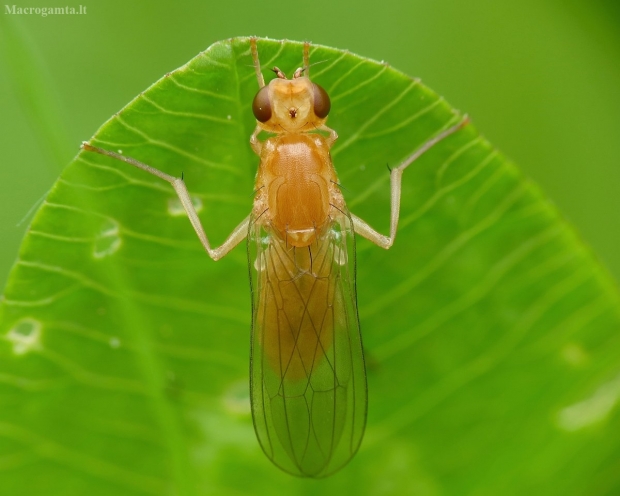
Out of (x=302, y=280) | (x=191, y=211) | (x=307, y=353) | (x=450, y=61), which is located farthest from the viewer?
(x=450, y=61)

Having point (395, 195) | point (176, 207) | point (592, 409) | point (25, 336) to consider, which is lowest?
point (592, 409)

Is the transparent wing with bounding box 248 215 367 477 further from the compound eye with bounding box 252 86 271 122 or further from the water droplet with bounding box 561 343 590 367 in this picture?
the water droplet with bounding box 561 343 590 367

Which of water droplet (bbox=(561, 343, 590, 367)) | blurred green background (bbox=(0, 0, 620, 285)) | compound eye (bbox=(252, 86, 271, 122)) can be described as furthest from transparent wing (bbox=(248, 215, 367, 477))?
blurred green background (bbox=(0, 0, 620, 285))

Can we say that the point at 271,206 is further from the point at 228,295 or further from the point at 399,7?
the point at 399,7

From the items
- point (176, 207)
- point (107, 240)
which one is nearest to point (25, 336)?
point (107, 240)

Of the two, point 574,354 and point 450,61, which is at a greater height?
point 450,61

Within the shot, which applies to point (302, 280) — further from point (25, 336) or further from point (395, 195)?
point (25, 336)
